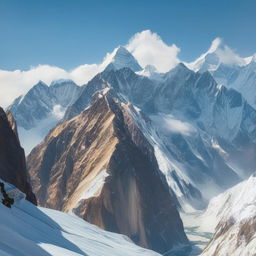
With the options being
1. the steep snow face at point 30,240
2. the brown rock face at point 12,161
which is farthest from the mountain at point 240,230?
the steep snow face at point 30,240

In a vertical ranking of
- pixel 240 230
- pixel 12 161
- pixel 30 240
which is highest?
pixel 240 230

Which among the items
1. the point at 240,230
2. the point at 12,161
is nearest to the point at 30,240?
the point at 12,161

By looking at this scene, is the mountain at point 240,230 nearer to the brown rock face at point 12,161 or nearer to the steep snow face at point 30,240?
the brown rock face at point 12,161

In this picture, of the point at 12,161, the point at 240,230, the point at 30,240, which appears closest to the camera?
the point at 30,240

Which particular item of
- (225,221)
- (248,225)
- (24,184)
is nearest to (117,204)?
(225,221)

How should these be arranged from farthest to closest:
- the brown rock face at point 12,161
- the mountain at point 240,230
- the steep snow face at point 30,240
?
1. the mountain at point 240,230
2. the brown rock face at point 12,161
3. the steep snow face at point 30,240

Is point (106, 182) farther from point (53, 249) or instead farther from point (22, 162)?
point (53, 249)

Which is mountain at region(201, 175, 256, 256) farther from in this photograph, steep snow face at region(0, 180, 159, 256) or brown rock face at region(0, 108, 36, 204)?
steep snow face at region(0, 180, 159, 256)

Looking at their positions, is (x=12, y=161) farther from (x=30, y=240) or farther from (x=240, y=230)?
(x=30, y=240)
